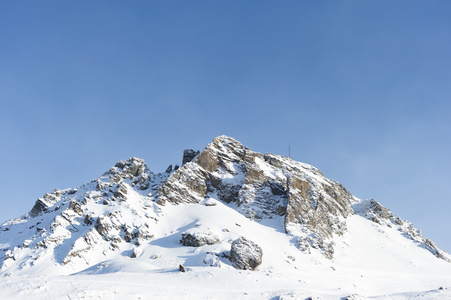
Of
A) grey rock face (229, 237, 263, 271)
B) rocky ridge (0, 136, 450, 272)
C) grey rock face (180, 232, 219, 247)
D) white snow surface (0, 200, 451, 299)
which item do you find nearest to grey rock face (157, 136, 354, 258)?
rocky ridge (0, 136, 450, 272)

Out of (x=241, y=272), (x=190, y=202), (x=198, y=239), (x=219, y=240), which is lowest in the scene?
(x=241, y=272)

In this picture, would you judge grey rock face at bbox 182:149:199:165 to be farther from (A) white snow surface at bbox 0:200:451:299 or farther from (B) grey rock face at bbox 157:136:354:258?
(A) white snow surface at bbox 0:200:451:299

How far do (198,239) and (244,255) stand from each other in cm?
1100

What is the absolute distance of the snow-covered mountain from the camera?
39188 mm

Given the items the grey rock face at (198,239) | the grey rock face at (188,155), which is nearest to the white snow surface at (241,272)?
the grey rock face at (198,239)

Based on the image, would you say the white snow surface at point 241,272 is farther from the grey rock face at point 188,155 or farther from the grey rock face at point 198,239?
the grey rock face at point 188,155

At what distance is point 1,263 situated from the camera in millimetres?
65000

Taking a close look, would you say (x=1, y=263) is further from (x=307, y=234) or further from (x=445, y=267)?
(x=445, y=267)

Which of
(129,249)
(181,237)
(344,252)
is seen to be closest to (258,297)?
(181,237)

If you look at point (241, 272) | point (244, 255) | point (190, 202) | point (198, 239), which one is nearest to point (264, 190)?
point (190, 202)

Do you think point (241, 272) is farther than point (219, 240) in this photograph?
No

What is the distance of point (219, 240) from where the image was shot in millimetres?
65375

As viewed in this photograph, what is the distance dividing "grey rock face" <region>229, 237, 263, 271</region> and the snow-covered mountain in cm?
19

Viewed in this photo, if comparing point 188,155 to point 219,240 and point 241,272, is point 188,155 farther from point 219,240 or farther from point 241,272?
point 241,272
